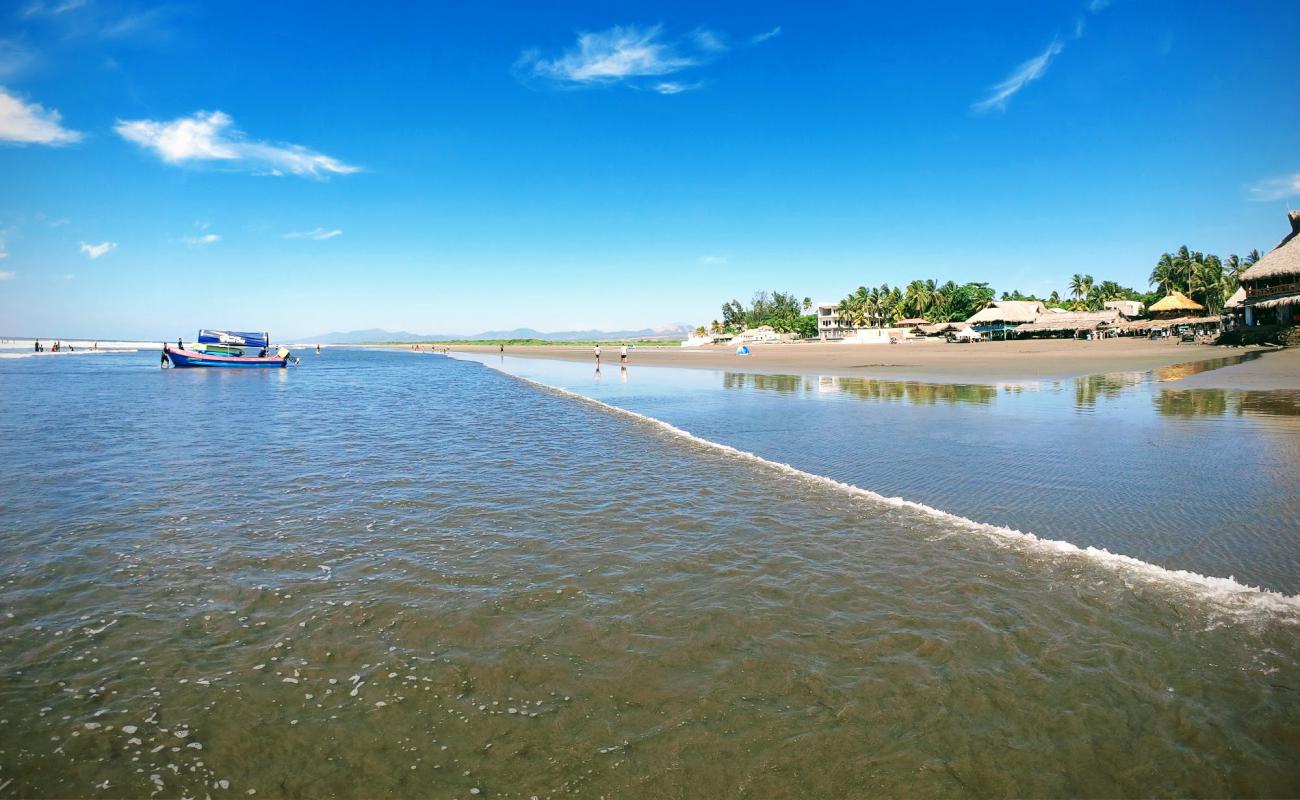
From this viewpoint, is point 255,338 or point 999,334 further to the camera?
point 999,334

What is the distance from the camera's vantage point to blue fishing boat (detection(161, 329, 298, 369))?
180ft

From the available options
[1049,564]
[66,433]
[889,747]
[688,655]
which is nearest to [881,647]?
[889,747]

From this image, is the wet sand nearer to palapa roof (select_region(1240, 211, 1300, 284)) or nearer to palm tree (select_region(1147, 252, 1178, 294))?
palapa roof (select_region(1240, 211, 1300, 284))

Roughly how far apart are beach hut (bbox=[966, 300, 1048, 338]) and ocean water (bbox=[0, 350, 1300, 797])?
8707 centimetres

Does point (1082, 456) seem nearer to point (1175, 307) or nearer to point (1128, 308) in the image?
point (1175, 307)

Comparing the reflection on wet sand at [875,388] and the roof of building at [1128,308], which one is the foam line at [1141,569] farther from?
the roof of building at [1128,308]

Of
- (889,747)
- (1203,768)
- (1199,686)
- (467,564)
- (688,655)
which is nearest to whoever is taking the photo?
(1203,768)

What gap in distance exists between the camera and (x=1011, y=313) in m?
87.8

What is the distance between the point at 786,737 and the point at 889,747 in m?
0.66

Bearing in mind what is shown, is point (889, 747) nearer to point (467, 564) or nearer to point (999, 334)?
point (467, 564)

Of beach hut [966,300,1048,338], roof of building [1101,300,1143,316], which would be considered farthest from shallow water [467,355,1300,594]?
roof of building [1101,300,1143,316]

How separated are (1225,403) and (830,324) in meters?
121

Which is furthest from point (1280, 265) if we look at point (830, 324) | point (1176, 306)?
point (830, 324)

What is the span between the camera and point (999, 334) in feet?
291
